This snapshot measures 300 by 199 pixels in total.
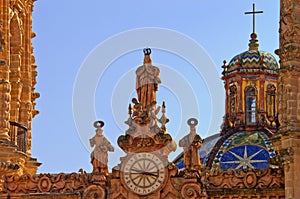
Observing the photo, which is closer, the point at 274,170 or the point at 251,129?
the point at 274,170

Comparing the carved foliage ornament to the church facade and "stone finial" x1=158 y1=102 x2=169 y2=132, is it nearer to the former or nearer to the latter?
the church facade

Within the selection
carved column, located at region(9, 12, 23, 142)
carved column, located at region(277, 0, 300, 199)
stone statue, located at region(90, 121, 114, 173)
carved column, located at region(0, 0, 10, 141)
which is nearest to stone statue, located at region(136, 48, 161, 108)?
stone statue, located at region(90, 121, 114, 173)

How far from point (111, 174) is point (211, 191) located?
3.30m

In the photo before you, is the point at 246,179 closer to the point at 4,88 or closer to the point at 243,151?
the point at 4,88

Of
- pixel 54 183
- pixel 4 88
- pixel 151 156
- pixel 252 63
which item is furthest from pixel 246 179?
pixel 252 63

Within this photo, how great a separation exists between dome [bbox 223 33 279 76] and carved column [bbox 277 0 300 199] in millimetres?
21308

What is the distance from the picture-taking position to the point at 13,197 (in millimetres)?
47031

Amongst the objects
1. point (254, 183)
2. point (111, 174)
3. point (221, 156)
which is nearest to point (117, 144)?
point (111, 174)

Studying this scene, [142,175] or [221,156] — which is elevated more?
[221,156]

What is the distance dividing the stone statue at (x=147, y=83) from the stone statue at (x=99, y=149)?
1703mm

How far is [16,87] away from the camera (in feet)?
167

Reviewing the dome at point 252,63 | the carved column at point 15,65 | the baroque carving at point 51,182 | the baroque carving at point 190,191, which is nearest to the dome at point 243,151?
the dome at point 252,63

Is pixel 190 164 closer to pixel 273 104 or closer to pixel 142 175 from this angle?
pixel 142 175

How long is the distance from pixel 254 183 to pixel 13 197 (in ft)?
25.5
